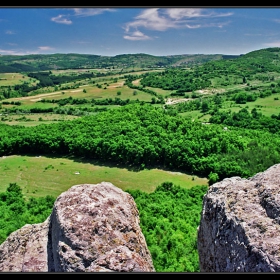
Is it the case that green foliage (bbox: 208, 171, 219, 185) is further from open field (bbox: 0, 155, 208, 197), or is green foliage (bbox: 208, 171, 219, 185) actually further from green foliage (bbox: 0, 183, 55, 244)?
green foliage (bbox: 0, 183, 55, 244)

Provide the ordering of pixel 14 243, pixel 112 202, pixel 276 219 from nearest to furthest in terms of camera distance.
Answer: pixel 276 219 < pixel 112 202 < pixel 14 243

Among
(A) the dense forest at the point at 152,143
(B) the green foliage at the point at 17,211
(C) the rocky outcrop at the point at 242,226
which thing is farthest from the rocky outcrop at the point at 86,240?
(A) the dense forest at the point at 152,143

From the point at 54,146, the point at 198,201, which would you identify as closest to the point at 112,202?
the point at 198,201

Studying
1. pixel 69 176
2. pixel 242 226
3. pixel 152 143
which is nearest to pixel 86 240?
pixel 242 226

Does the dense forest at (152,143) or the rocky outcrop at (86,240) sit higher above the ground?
the rocky outcrop at (86,240)

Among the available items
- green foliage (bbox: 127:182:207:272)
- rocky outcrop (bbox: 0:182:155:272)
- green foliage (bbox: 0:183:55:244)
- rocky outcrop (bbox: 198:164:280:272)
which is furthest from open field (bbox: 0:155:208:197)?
rocky outcrop (bbox: 198:164:280:272)

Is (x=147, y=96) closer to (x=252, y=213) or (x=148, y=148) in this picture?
(x=148, y=148)

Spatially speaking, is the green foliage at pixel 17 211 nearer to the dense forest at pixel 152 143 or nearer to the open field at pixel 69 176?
the open field at pixel 69 176
